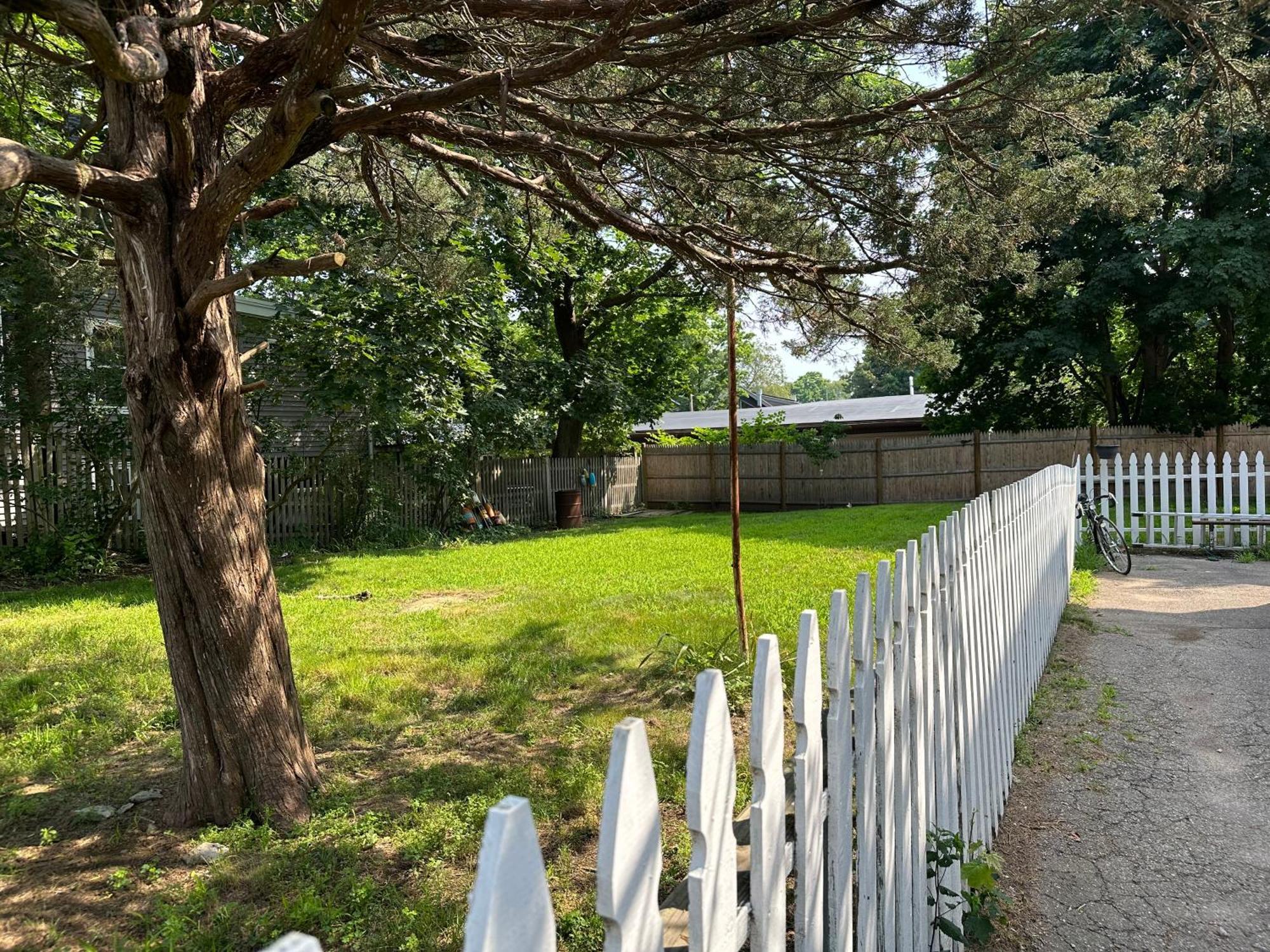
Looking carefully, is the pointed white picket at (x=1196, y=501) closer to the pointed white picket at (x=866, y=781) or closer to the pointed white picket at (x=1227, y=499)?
the pointed white picket at (x=1227, y=499)

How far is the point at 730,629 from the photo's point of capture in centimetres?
560

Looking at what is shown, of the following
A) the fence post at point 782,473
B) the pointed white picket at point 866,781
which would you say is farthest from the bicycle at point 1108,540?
the fence post at point 782,473

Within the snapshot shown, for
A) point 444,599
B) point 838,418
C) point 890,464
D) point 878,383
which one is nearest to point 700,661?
point 444,599

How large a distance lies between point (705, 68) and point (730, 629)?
3.62 m

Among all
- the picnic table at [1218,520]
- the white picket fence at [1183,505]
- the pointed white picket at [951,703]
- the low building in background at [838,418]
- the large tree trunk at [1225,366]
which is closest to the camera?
the pointed white picket at [951,703]

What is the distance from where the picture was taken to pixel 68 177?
2172mm

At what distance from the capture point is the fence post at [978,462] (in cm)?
1738

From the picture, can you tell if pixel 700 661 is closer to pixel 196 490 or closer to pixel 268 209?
pixel 196 490

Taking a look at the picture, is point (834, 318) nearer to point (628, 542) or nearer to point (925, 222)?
point (925, 222)

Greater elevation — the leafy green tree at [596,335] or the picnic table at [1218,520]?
the leafy green tree at [596,335]

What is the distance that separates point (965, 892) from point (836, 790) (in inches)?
49.5

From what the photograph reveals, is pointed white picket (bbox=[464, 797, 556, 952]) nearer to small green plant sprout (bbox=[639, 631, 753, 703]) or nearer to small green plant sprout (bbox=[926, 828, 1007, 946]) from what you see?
small green plant sprout (bbox=[926, 828, 1007, 946])

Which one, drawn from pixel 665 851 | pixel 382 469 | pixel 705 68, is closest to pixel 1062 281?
pixel 705 68

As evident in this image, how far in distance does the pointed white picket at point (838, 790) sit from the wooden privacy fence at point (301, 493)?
7.33 metres
